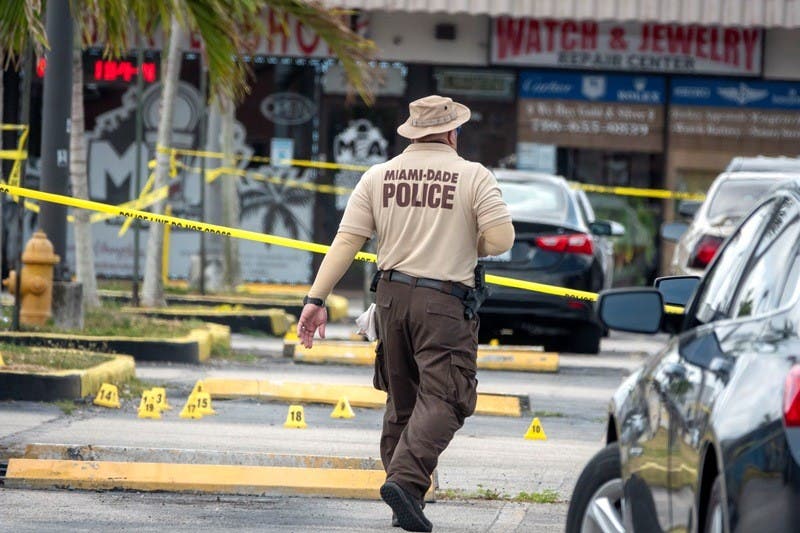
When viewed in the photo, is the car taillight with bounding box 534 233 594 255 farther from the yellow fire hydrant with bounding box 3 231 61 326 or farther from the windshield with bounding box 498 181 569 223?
the yellow fire hydrant with bounding box 3 231 61 326

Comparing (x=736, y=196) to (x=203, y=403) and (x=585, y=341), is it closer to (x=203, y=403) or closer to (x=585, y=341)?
(x=585, y=341)

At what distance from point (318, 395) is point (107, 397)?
1359 mm

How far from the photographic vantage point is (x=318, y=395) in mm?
10398

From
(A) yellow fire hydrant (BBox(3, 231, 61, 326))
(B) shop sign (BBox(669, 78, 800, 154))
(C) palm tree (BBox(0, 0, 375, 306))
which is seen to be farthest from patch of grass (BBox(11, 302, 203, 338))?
(B) shop sign (BBox(669, 78, 800, 154))

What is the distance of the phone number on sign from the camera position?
22500mm

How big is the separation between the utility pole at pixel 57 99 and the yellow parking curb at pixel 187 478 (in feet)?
16.3

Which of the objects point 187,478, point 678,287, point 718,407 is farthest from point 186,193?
point 718,407

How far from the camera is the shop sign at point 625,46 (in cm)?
2202

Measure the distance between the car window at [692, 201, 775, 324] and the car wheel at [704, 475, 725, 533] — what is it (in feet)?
2.82

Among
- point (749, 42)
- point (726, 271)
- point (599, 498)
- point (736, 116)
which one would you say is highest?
point (749, 42)

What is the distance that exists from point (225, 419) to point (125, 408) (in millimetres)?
660

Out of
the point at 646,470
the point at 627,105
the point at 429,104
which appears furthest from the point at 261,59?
the point at 646,470

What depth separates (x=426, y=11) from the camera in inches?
829

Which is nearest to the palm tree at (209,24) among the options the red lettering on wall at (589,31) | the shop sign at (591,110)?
the red lettering on wall at (589,31)
